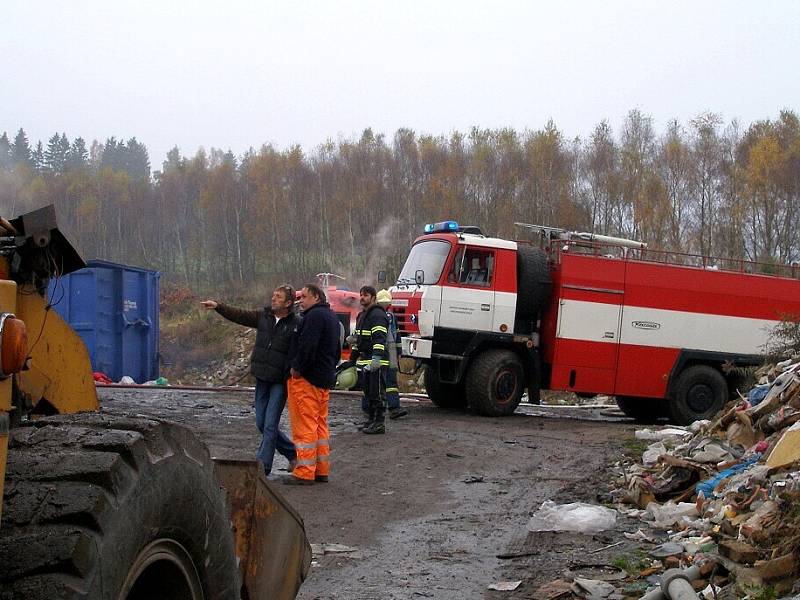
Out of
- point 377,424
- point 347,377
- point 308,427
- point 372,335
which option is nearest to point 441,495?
point 308,427

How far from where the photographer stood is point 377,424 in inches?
505

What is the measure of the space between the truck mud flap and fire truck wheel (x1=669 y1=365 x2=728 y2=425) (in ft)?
45.7

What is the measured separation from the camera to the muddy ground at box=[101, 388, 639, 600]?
20.2 feet

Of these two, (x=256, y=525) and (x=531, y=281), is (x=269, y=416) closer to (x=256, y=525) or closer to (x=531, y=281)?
(x=256, y=525)

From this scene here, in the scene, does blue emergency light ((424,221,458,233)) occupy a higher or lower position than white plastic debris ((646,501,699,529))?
higher

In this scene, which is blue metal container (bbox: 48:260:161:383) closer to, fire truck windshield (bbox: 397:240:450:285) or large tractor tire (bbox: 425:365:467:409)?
fire truck windshield (bbox: 397:240:450:285)

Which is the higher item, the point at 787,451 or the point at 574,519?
the point at 787,451

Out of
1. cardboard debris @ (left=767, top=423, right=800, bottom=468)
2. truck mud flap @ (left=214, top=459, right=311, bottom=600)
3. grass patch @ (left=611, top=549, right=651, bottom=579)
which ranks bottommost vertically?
grass patch @ (left=611, top=549, right=651, bottom=579)

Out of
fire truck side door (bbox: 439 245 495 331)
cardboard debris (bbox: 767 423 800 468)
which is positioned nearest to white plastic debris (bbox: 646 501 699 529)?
cardboard debris (bbox: 767 423 800 468)

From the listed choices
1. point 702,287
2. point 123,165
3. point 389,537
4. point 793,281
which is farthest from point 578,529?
point 123,165

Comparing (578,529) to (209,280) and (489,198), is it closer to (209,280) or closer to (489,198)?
(489,198)

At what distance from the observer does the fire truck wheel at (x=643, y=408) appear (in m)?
17.4

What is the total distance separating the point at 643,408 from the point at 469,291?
4.32 meters

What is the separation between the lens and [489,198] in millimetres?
51250
